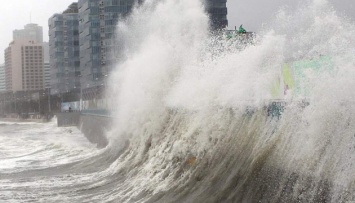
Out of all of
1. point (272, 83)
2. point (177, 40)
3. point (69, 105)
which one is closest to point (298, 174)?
point (272, 83)

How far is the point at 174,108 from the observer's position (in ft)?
60.4

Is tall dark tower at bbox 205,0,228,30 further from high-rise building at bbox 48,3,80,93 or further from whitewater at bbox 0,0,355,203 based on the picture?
whitewater at bbox 0,0,355,203

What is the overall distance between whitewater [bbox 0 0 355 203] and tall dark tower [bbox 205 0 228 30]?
2824 inches

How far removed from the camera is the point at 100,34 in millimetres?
109562

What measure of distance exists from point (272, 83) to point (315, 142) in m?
3.11

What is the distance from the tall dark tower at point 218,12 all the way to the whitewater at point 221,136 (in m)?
71.7

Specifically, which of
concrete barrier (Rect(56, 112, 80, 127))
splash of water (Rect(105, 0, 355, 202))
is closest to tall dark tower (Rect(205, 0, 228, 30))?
concrete barrier (Rect(56, 112, 80, 127))

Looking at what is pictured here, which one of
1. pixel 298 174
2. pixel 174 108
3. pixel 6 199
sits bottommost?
pixel 6 199

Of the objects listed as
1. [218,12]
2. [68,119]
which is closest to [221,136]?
[68,119]

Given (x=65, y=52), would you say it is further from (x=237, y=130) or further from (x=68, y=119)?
(x=237, y=130)

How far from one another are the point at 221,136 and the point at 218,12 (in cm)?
8588

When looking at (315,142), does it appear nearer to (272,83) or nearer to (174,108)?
(272,83)

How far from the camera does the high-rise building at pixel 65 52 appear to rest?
133m

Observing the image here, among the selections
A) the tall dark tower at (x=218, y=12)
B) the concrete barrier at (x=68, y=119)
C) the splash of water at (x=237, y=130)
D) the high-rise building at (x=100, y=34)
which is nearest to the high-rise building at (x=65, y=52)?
the high-rise building at (x=100, y=34)
